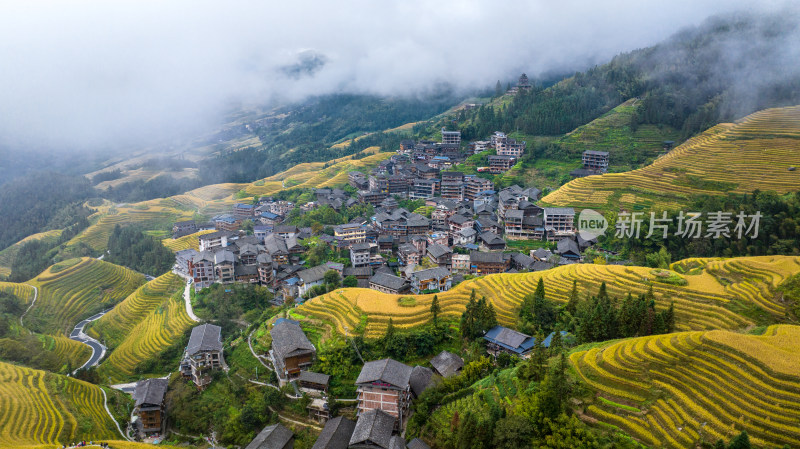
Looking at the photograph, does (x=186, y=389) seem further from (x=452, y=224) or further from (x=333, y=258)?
(x=452, y=224)

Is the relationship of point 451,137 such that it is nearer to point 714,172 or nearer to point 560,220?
point 560,220

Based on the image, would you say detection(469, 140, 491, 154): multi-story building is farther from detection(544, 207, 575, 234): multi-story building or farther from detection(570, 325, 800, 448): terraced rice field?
detection(570, 325, 800, 448): terraced rice field

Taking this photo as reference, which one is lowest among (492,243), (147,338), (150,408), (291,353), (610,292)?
(147,338)

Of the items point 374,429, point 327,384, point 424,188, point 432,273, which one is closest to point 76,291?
point 327,384

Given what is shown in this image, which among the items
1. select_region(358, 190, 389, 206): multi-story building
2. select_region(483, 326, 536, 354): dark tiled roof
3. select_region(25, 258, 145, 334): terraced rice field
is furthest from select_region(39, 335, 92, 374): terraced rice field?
select_region(358, 190, 389, 206): multi-story building

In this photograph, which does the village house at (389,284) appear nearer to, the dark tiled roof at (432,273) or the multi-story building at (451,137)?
the dark tiled roof at (432,273)
